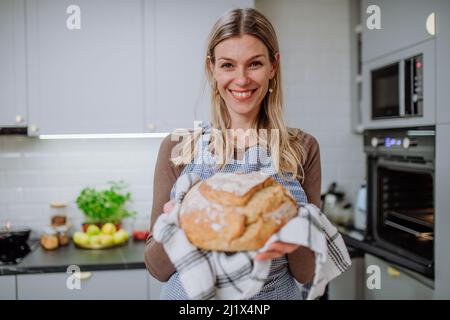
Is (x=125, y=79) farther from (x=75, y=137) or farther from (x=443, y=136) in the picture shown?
(x=443, y=136)

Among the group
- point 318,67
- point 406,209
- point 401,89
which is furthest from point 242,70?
point 318,67

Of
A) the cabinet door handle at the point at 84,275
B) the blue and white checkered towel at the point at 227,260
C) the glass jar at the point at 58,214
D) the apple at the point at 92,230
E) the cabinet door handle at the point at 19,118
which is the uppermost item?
the cabinet door handle at the point at 19,118

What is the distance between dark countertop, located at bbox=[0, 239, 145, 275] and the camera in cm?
154

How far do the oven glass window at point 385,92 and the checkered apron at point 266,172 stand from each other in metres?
0.89

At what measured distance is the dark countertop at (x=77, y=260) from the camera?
1544 mm

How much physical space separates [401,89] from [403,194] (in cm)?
42

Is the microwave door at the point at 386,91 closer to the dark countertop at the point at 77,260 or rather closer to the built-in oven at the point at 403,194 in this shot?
the built-in oven at the point at 403,194

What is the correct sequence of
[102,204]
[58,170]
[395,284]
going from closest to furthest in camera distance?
[395,284] → [102,204] → [58,170]

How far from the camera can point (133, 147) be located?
6.42 feet

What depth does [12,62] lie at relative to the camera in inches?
65.1

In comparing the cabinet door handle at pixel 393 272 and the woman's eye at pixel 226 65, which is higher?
the woman's eye at pixel 226 65

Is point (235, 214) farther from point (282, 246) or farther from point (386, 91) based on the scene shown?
point (386, 91)

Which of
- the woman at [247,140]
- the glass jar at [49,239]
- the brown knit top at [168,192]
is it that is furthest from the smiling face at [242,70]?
the glass jar at [49,239]

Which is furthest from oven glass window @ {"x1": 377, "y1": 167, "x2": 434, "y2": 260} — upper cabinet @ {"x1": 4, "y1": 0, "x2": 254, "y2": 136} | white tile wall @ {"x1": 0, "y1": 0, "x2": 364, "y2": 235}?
upper cabinet @ {"x1": 4, "y1": 0, "x2": 254, "y2": 136}
